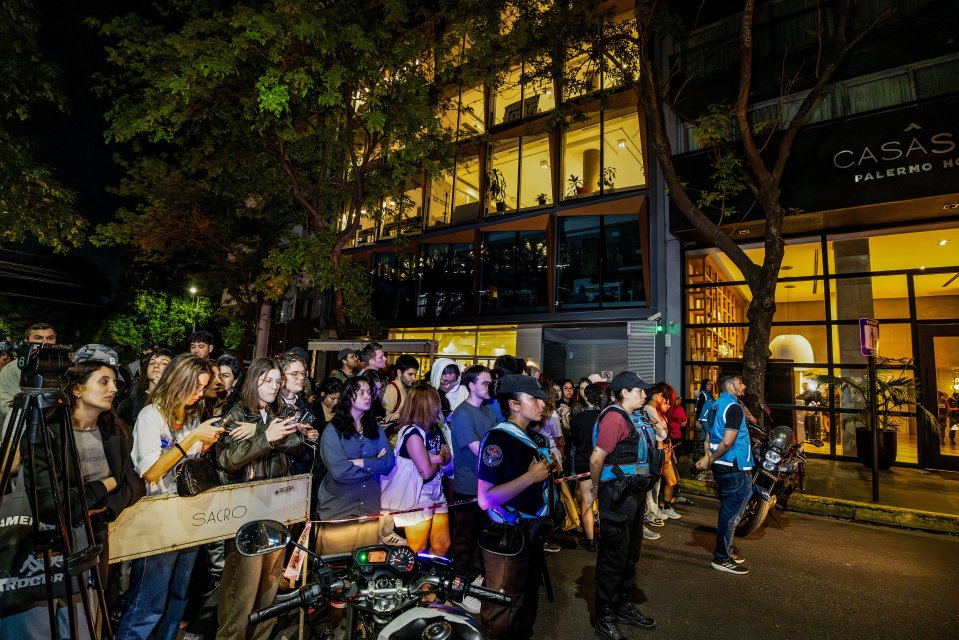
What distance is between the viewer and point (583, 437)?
6254 mm

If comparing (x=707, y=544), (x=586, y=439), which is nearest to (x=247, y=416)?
(x=586, y=439)

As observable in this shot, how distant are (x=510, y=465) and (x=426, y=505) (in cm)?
156

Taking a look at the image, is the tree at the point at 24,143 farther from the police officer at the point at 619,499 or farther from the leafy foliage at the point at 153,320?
the leafy foliage at the point at 153,320

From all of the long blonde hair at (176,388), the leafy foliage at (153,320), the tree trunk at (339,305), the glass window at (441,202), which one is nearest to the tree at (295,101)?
the tree trunk at (339,305)

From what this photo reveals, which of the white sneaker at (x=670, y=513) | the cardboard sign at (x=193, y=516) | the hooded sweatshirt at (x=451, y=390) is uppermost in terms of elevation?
the hooded sweatshirt at (x=451, y=390)

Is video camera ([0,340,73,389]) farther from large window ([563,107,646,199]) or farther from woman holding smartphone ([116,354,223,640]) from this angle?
large window ([563,107,646,199])

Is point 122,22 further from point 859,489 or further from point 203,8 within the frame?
point 859,489

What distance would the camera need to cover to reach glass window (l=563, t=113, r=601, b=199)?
14648mm

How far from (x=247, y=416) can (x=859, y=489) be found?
1040 centimetres

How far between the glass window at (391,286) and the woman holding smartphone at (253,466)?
50.7 ft

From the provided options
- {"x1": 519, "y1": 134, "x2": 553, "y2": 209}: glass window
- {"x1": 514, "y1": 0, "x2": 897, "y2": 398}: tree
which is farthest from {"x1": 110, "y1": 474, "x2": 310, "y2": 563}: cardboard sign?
{"x1": 519, "y1": 134, "x2": 553, "y2": 209}: glass window

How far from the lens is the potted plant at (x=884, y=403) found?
30.8 feet

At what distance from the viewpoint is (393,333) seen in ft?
63.8

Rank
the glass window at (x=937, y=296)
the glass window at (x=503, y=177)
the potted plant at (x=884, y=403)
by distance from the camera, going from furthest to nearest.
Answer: the glass window at (x=503, y=177)
the glass window at (x=937, y=296)
the potted plant at (x=884, y=403)
